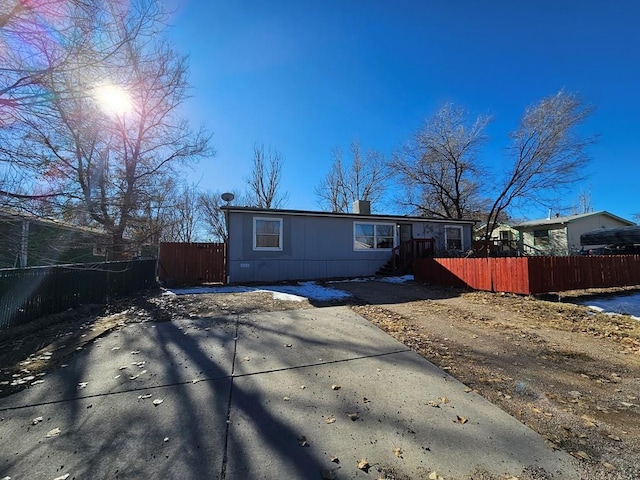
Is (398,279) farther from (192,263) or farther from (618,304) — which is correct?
(192,263)

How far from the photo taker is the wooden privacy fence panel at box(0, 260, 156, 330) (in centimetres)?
519

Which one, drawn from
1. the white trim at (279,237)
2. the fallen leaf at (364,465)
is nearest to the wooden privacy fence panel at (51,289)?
the white trim at (279,237)

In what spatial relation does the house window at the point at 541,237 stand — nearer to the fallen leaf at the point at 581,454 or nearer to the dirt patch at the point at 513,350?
the dirt patch at the point at 513,350

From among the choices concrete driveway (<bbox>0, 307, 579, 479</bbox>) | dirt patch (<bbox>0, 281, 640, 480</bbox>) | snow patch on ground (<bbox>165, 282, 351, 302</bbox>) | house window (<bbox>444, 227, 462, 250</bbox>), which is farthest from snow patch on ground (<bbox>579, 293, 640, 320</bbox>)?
house window (<bbox>444, 227, 462, 250</bbox>)

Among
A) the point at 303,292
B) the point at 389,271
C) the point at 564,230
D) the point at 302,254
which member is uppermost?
the point at 564,230

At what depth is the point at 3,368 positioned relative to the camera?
384cm

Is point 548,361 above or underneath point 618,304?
underneath

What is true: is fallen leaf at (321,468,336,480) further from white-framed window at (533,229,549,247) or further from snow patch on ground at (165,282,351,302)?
white-framed window at (533,229,549,247)

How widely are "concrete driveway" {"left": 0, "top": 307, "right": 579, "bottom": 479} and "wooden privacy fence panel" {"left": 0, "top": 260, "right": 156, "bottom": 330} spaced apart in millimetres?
2219

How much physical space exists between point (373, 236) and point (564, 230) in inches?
711

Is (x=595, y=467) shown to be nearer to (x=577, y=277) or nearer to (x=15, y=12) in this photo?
(x=15, y=12)

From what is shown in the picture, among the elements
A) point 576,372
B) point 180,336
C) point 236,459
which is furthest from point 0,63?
point 576,372

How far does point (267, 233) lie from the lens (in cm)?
1236

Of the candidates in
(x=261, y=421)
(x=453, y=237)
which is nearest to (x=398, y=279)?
(x=453, y=237)
